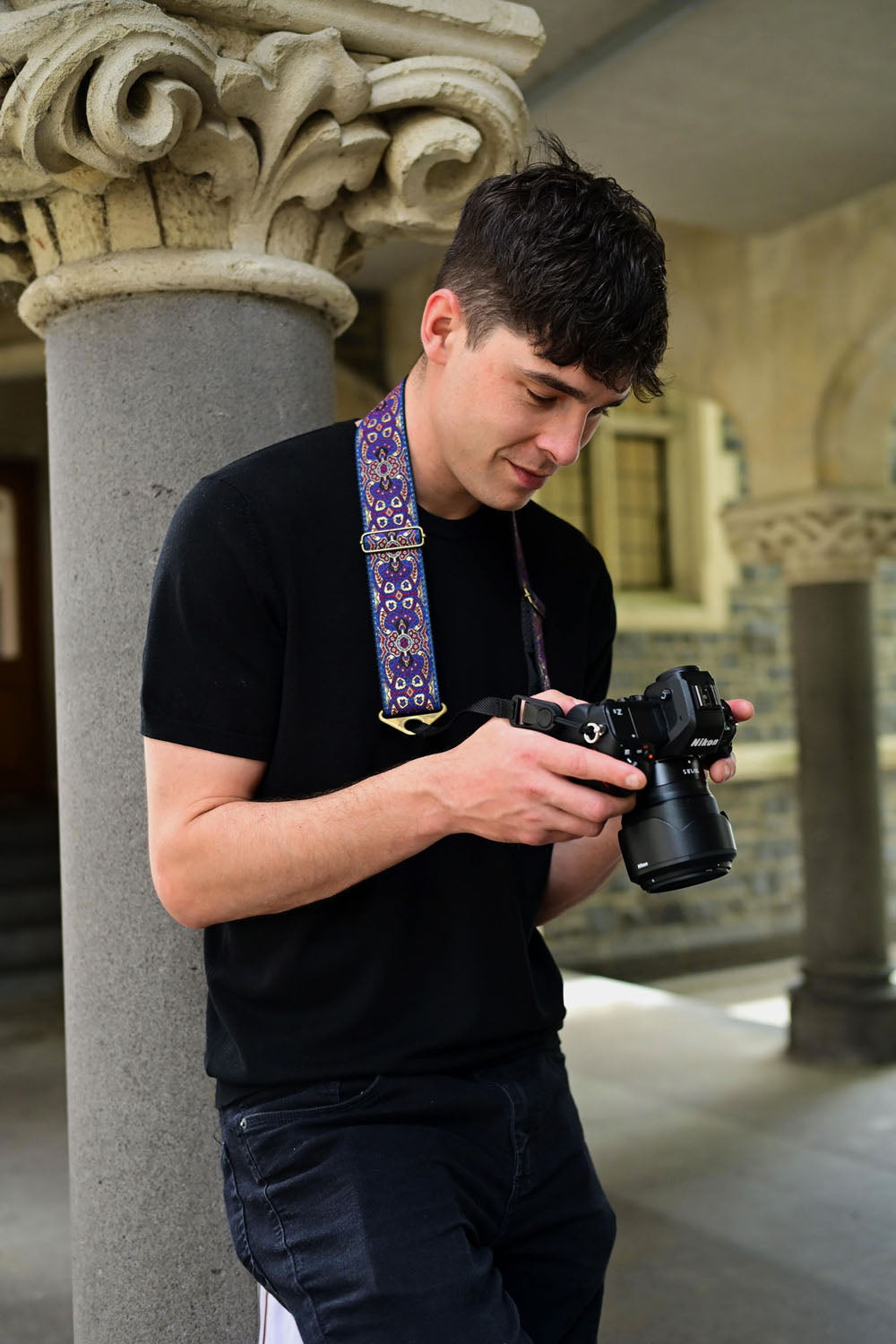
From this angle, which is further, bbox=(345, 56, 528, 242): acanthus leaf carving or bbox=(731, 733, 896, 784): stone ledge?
bbox=(731, 733, 896, 784): stone ledge

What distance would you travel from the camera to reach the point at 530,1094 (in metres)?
A: 1.42

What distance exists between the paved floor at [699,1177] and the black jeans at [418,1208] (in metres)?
0.60

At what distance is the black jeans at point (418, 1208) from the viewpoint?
1229 millimetres

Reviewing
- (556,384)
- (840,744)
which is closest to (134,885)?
(556,384)

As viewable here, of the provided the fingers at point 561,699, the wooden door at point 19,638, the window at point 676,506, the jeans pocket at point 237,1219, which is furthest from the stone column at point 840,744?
the wooden door at point 19,638

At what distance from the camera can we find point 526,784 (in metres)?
1.17

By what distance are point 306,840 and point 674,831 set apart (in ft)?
1.08

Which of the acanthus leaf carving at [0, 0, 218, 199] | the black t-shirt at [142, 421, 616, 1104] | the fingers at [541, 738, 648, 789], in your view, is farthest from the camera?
the acanthus leaf carving at [0, 0, 218, 199]

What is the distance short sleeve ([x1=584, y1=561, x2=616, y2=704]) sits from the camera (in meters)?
1.61

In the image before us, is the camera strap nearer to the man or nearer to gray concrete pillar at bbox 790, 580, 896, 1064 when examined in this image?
the man

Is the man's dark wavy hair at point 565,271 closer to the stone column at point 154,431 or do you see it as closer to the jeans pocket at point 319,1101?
the stone column at point 154,431

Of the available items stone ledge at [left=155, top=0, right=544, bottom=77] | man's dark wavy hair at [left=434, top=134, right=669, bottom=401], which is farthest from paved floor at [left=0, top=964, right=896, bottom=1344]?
stone ledge at [left=155, top=0, right=544, bottom=77]

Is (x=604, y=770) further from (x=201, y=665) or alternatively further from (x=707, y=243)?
(x=707, y=243)

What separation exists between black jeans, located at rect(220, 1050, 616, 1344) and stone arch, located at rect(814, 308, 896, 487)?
4937 mm
